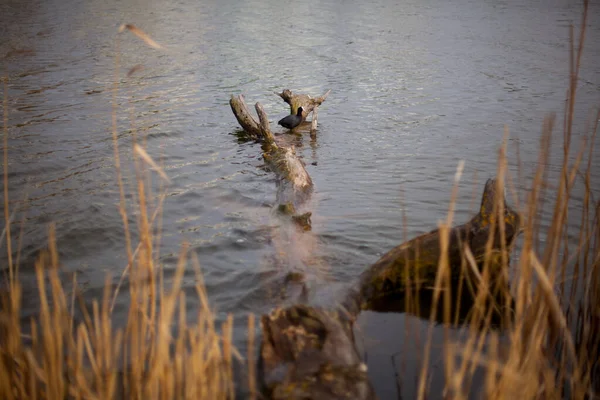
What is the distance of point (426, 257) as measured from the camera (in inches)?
167

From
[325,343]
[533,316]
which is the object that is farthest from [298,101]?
[533,316]

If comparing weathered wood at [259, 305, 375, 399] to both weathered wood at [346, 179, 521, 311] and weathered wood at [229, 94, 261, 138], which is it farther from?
weathered wood at [229, 94, 261, 138]

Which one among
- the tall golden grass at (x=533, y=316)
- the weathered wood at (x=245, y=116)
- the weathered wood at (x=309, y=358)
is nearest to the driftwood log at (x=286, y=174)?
the weathered wood at (x=245, y=116)

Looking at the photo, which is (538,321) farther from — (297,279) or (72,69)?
(72,69)

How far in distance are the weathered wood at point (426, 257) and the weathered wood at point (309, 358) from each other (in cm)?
88

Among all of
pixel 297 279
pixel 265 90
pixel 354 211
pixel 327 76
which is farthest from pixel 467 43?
pixel 297 279

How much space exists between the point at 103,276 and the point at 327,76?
10.3 meters

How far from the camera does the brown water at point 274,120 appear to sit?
17.4 ft

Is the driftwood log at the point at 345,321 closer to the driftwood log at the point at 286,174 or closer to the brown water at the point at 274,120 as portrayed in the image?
the brown water at the point at 274,120

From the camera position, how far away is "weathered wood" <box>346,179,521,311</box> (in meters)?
4.17

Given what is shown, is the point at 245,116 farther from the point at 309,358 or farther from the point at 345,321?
the point at 309,358

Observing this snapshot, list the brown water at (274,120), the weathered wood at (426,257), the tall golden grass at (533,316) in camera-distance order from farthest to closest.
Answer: the brown water at (274,120)
the weathered wood at (426,257)
the tall golden grass at (533,316)

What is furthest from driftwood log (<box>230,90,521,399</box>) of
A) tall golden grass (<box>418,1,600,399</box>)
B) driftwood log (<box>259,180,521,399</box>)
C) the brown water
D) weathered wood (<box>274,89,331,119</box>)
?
weathered wood (<box>274,89,331,119</box>)

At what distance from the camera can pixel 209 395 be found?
258 centimetres
